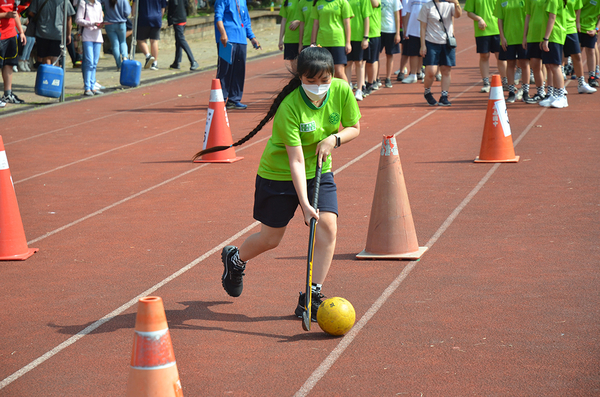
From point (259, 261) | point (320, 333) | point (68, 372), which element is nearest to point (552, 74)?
point (259, 261)

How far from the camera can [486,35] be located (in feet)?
46.0

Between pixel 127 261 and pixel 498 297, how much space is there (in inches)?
113

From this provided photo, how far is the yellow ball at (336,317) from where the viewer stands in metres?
4.49

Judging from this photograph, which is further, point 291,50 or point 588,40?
point 291,50

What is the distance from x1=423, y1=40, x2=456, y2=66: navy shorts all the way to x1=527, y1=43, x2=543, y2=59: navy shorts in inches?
47.1

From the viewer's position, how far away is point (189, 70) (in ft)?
68.2

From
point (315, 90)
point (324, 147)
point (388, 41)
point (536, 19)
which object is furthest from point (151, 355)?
point (388, 41)

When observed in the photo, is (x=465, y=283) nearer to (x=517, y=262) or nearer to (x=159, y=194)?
(x=517, y=262)

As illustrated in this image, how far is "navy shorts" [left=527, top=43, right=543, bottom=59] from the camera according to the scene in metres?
12.7

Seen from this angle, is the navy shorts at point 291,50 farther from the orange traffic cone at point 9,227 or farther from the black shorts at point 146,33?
the orange traffic cone at point 9,227

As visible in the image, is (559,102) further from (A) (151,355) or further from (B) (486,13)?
(A) (151,355)

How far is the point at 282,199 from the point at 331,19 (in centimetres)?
886

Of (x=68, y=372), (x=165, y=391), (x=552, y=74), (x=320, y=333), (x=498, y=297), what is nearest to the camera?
(x=165, y=391)

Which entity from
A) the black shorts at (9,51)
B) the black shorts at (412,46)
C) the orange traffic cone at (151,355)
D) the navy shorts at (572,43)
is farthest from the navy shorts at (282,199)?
the black shorts at (412,46)
